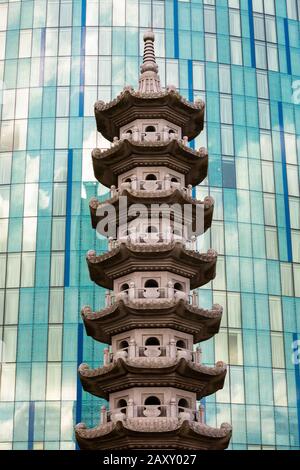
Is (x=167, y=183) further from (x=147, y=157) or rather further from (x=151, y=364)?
(x=151, y=364)

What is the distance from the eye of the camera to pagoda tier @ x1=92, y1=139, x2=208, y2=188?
1813 inches

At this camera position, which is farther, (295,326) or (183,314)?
(295,326)

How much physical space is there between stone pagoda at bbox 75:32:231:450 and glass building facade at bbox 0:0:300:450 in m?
22.0

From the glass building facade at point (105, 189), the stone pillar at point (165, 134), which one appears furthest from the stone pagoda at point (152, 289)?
the glass building facade at point (105, 189)

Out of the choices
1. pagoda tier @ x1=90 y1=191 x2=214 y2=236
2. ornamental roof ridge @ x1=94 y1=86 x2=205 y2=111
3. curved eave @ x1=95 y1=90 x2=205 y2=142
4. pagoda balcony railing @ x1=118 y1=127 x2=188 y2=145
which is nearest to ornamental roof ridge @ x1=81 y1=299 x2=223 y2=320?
pagoda tier @ x1=90 y1=191 x2=214 y2=236

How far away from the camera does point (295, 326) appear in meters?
69.9

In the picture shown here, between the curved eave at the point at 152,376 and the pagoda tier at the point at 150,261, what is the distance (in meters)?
4.67

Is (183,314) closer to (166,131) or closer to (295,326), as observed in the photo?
(166,131)

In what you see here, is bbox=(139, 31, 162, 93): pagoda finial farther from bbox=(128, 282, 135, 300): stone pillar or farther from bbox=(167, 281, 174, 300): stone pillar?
Answer: bbox=(128, 282, 135, 300): stone pillar

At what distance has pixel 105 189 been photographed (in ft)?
235

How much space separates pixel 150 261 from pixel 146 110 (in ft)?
28.1
